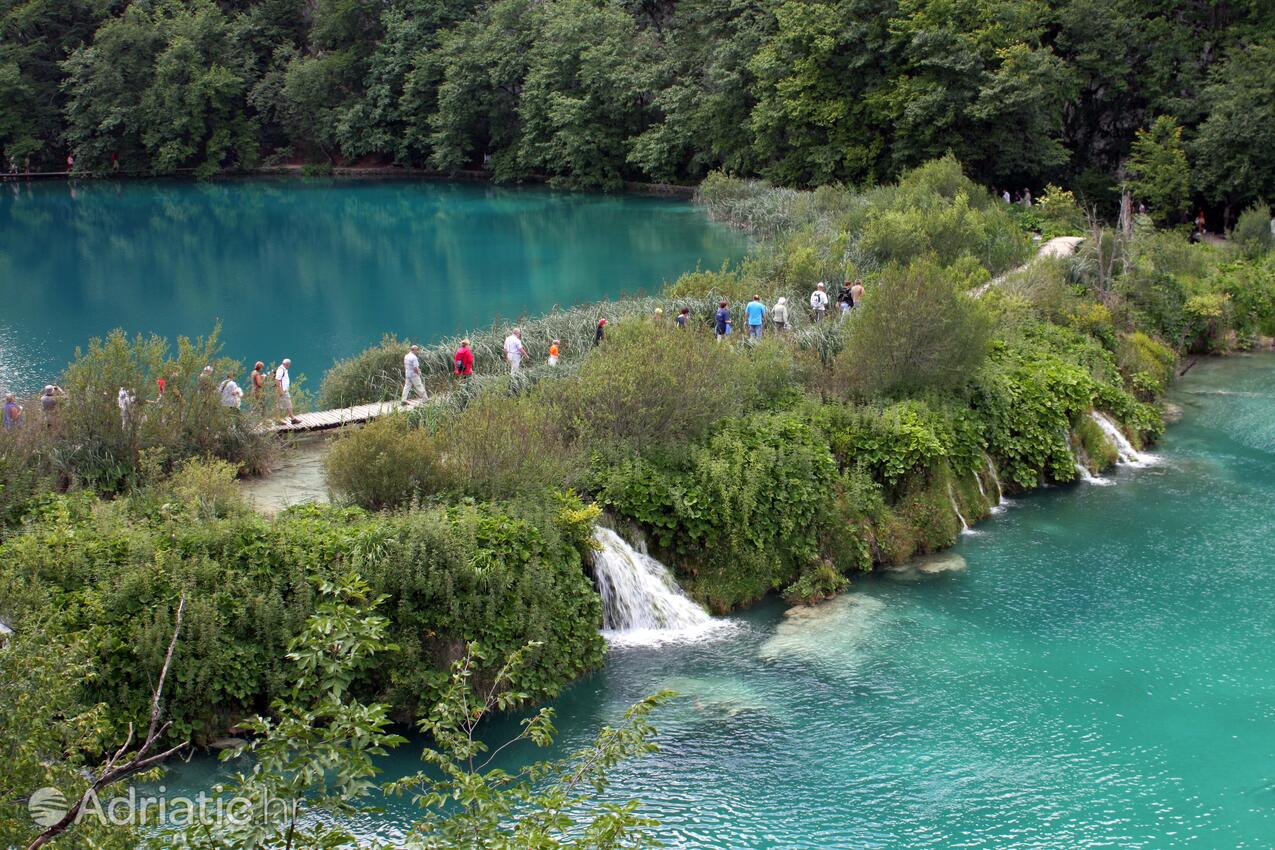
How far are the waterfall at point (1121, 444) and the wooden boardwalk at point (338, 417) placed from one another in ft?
46.7

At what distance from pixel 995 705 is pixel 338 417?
12.9 metres

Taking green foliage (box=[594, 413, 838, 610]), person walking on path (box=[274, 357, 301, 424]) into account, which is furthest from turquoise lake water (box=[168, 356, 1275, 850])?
person walking on path (box=[274, 357, 301, 424])

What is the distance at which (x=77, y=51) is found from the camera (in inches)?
3150

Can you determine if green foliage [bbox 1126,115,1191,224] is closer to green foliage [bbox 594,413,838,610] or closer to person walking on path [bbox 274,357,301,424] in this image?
green foliage [bbox 594,413,838,610]

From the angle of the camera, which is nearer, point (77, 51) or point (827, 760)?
point (827, 760)

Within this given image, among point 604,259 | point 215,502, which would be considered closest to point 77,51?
point 604,259

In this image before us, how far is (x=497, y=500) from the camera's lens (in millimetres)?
17969

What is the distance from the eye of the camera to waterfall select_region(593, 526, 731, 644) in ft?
60.1

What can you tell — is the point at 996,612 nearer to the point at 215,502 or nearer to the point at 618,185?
→ the point at 215,502

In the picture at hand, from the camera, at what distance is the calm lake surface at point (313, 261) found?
3766cm

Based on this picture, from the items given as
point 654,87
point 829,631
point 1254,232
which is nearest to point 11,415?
point 829,631

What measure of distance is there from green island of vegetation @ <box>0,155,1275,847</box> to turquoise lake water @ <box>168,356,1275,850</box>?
3.27 feet

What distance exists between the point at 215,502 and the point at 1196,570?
15.6 metres

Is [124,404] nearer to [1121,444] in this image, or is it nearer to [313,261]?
[1121,444]
